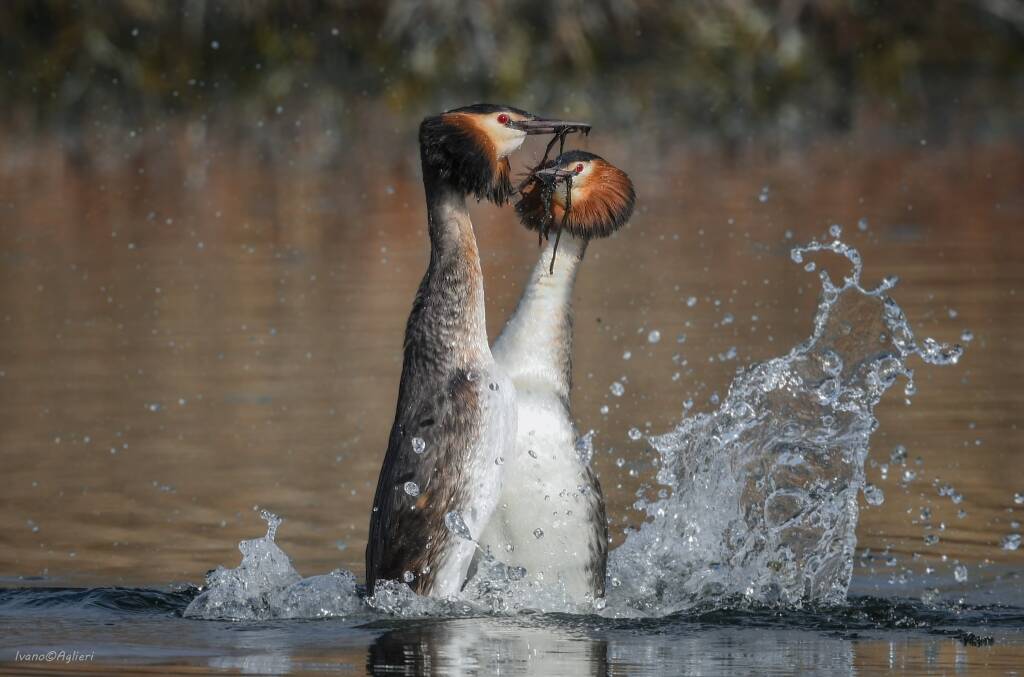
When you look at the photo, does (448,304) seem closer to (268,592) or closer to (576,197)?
(576,197)

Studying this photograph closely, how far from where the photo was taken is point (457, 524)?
7.11 metres

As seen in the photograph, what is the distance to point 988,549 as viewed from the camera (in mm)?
8383

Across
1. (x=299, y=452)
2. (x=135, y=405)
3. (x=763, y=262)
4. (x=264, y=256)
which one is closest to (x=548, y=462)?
(x=299, y=452)

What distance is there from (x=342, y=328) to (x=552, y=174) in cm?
588

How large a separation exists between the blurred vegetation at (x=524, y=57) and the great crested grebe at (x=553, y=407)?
62.0 ft

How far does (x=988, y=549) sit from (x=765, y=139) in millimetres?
16960

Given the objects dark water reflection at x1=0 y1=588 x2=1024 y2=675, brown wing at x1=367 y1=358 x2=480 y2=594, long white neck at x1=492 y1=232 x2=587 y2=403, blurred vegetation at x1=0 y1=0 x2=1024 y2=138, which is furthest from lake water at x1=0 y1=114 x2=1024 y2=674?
blurred vegetation at x1=0 y1=0 x2=1024 y2=138

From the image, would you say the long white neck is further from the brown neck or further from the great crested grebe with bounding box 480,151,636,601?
the brown neck

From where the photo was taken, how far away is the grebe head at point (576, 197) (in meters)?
7.65

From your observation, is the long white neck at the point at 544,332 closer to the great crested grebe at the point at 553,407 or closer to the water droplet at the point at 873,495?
the great crested grebe at the point at 553,407

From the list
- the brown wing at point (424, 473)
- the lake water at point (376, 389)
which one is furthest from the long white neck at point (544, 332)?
the lake water at point (376, 389)

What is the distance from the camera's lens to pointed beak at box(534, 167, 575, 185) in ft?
25.0

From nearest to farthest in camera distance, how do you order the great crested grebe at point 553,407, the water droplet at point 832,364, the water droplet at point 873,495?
the great crested grebe at point 553,407, the water droplet at point 873,495, the water droplet at point 832,364

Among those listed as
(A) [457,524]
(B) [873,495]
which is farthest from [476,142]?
(B) [873,495]
